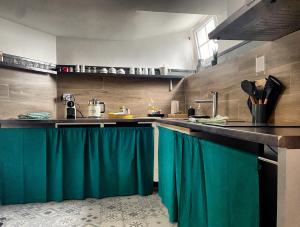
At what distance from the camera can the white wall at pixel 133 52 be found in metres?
3.21

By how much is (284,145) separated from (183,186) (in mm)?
1129

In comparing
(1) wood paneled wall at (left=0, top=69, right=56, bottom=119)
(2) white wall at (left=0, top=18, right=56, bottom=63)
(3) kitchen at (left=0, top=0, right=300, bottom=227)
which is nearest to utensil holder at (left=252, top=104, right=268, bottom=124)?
(3) kitchen at (left=0, top=0, right=300, bottom=227)

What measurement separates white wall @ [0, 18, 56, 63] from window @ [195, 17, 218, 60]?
2052 millimetres

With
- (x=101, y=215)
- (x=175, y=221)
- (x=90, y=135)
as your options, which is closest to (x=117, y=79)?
(x=90, y=135)

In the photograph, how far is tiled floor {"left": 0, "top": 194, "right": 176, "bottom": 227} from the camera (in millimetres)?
2000

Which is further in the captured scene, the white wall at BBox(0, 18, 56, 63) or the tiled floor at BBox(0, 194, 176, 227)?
the white wall at BBox(0, 18, 56, 63)

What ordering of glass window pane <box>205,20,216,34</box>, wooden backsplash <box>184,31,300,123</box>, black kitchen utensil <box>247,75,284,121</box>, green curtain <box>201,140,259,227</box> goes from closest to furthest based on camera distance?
green curtain <box>201,140,259,227</box>
wooden backsplash <box>184,31,300,123</box>
black kitchen utensil <box>247,75,284,121</box>
glass window pane <box>205,20,216,34</box>

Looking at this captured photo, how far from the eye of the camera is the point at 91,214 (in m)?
2.16

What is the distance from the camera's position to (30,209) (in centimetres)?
228

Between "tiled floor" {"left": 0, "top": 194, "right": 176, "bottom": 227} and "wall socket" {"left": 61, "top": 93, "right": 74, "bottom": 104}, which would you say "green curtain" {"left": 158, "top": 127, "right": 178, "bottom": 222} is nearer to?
"tiled floor" {"left": 0, "top": 194, "right": 176, "bottom": 227}

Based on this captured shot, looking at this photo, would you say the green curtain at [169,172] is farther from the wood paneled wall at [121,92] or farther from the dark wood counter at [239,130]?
the wood paneled wall at [121,92]

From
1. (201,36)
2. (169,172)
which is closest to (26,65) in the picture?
(169,172)

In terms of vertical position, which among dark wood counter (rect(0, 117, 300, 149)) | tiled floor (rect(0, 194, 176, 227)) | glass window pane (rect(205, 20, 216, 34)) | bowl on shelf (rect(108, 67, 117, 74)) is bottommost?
tiled floor (rect(0, 194, 176, 227))

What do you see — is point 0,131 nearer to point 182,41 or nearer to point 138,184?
point 138,184
